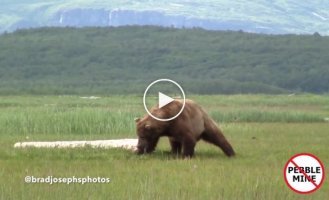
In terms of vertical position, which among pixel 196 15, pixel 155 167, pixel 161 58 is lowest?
pixel 196 15

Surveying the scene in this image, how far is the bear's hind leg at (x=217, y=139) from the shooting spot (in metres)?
13.3

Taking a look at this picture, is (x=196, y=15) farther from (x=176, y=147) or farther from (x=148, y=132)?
(x=148, y=132)

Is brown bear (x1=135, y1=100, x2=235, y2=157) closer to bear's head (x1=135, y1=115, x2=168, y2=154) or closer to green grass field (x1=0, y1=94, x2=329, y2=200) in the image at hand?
bear's head (x1=135, y1=115, x2=168, y2=154)

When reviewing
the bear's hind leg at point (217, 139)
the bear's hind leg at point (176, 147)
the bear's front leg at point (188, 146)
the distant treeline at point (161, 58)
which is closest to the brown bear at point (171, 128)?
the bear's front leg at point (188, 146)

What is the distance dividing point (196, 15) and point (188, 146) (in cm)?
16779

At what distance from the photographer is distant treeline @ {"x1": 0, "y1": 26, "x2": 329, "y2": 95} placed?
8250 cm

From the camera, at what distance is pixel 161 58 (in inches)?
3844

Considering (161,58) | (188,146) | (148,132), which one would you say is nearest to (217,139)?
(188,146)

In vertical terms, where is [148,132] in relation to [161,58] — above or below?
above

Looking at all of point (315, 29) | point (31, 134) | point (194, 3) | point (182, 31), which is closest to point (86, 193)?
point (31, 134)

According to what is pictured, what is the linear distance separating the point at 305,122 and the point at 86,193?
17.3 meters

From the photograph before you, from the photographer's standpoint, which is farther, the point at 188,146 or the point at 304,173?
the point at 188,146

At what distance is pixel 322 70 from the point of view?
271 feet

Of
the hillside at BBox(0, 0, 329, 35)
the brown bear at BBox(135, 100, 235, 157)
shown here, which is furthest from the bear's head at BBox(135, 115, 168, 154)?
the hillside at BBox(0, 0, 329, 35)
